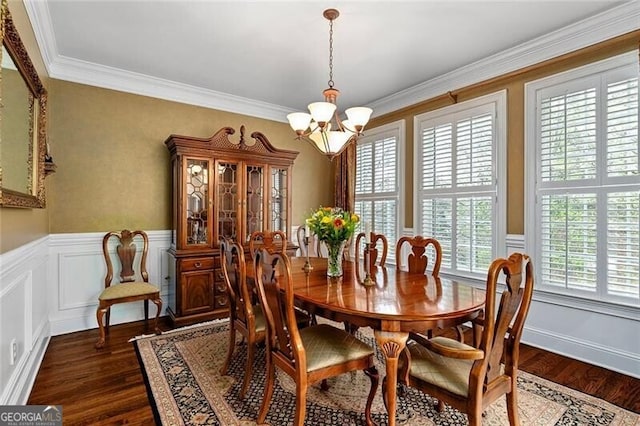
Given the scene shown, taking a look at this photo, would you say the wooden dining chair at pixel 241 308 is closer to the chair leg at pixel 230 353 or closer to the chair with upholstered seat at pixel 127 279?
the chair leg at pixel 230 353

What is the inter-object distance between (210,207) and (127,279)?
1161 millimetres

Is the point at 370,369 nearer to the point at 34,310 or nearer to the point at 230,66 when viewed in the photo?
the point at 34,310

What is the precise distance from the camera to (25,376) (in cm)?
216

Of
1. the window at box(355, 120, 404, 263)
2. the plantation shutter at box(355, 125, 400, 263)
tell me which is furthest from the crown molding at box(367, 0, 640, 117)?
the plantation shutter at box(355, 125, 400, 263)

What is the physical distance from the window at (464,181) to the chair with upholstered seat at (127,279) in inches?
124

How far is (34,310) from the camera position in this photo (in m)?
2.48

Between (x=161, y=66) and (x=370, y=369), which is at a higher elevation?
(x=161, y=66)

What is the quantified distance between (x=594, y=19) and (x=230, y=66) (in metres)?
3.23

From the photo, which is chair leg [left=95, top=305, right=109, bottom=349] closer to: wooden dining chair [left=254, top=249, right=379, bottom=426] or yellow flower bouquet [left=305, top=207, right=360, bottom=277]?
wooden dining chair [left=254, top=249, right=379, bottom=426]

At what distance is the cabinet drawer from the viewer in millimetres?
3523

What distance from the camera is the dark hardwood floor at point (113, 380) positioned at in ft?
6.72

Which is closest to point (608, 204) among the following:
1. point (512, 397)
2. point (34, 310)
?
point (512, 397)

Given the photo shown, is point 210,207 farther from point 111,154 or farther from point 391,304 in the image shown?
point 391,304

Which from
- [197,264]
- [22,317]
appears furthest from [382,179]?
[22,317]
